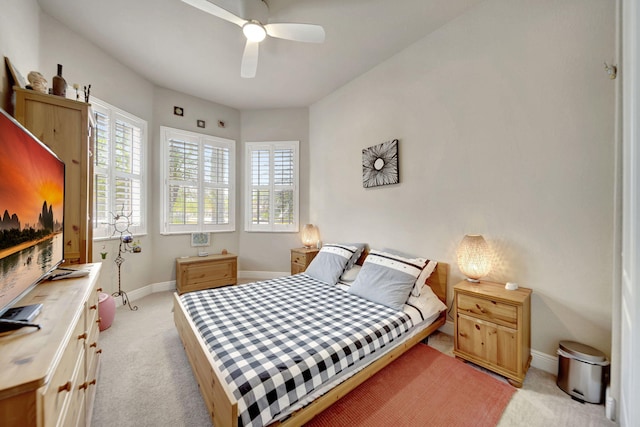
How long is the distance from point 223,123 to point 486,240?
4345 millimetres

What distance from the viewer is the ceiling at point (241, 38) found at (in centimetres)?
233

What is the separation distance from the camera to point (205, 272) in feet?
12.7

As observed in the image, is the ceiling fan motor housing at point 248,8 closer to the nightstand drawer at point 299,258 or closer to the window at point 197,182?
the window at point 197,182

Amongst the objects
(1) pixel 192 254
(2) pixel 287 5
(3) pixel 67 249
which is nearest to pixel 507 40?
(2) pixel 287 5

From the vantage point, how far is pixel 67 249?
196 cm

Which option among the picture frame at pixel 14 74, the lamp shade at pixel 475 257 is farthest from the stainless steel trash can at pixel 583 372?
the picture frame at pixel 14 74

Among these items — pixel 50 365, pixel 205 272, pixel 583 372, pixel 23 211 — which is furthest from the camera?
pixel 205 272

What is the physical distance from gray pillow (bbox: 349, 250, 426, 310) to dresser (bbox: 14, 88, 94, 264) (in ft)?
7.86

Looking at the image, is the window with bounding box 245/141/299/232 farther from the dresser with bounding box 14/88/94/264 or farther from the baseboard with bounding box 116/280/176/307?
the dresser with bounding box 14/88/94/264

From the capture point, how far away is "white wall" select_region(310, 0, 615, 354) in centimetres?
176

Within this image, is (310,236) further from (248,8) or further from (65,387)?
(65,387)

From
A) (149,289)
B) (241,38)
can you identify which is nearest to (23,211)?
(241,38)

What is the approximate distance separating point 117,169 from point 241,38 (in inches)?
91.0

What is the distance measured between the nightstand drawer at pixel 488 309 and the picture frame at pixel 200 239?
3790 mm
